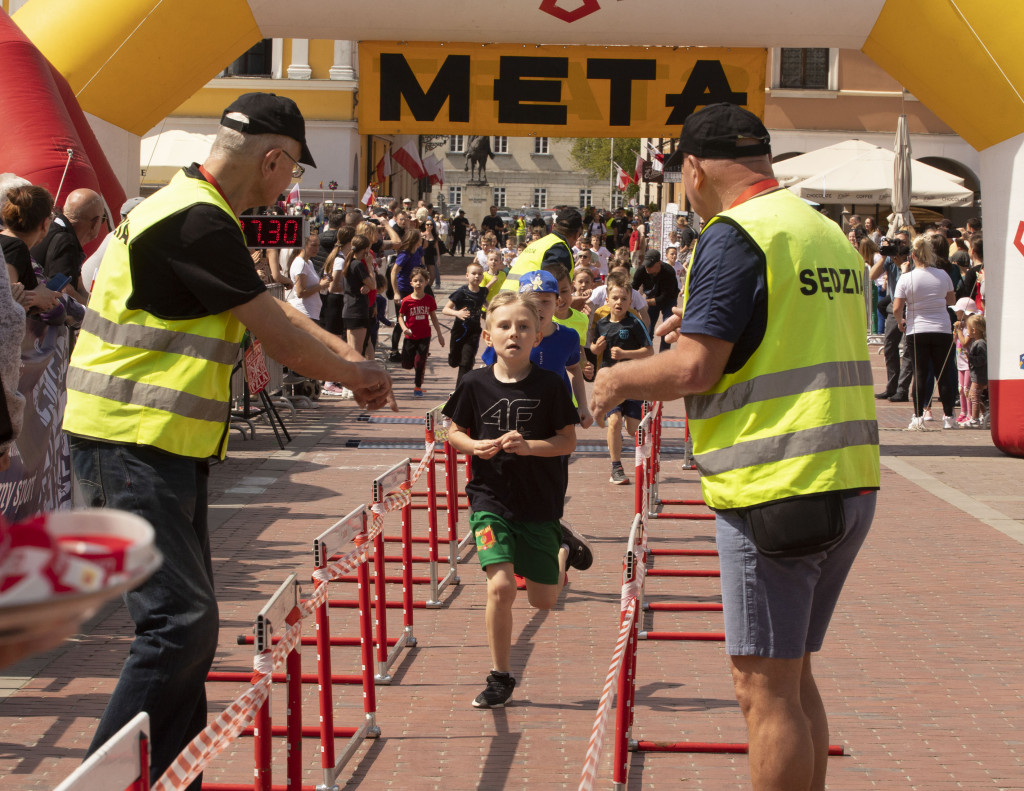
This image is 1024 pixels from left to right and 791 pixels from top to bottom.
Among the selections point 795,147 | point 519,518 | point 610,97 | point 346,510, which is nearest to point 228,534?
point 346,510

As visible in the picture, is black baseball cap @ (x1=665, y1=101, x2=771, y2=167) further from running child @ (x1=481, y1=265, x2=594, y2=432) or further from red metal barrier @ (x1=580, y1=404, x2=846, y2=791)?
running child @ (x1=481, y1=265, x2=594, y2=432)

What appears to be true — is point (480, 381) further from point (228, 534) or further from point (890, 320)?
point (890, 320)

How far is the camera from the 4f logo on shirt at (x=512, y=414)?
5.88 metres

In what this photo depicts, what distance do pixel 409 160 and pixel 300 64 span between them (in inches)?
170

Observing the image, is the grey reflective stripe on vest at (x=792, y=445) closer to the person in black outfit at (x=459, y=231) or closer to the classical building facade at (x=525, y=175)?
the person in black outfit at (x=459, y=231)

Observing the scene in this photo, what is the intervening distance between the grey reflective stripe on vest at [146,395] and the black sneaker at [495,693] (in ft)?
7.60

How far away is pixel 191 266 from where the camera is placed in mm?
3533

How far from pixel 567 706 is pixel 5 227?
3.58 meters

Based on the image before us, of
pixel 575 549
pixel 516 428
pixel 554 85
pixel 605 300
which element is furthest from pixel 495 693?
pixel 605 300

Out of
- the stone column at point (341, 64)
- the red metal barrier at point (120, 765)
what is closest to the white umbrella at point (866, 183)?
the stone column at point (341, 64)

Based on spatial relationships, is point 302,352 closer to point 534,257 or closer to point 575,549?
point 575,549

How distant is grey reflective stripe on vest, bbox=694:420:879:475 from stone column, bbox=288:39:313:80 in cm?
3651

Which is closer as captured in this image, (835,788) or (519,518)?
(835,788)

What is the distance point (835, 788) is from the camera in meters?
4.68
